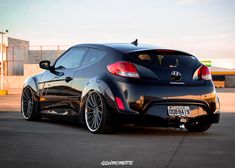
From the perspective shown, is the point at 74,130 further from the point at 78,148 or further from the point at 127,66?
the point at 78,148

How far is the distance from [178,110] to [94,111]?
1345 millimetres

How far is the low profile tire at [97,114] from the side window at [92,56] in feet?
2.25

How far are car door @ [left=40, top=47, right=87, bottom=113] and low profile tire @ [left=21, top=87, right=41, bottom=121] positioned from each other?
0.28 m

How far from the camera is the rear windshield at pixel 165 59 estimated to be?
868 centimetres

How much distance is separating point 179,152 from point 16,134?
113 inches

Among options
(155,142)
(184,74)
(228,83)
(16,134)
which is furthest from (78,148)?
(228,83)

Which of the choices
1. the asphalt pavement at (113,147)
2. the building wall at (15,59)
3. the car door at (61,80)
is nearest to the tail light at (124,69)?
the asphalt pavement at (113,147)

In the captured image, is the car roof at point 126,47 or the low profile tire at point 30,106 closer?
the car roof at point 126,47

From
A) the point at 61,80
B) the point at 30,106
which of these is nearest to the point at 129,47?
the point at 61,80

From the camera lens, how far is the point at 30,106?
11109mm

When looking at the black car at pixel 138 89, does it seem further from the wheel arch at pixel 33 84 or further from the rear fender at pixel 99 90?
the wheel arch at pixel 33 84

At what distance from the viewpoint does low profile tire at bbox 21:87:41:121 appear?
35.6 ft

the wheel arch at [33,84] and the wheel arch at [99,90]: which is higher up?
the wheel arch at [99,90]

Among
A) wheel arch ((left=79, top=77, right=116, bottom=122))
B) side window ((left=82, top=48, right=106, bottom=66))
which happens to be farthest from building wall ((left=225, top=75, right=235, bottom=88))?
wheel arch ((left=79, top=77, right=116, bottom=122))
